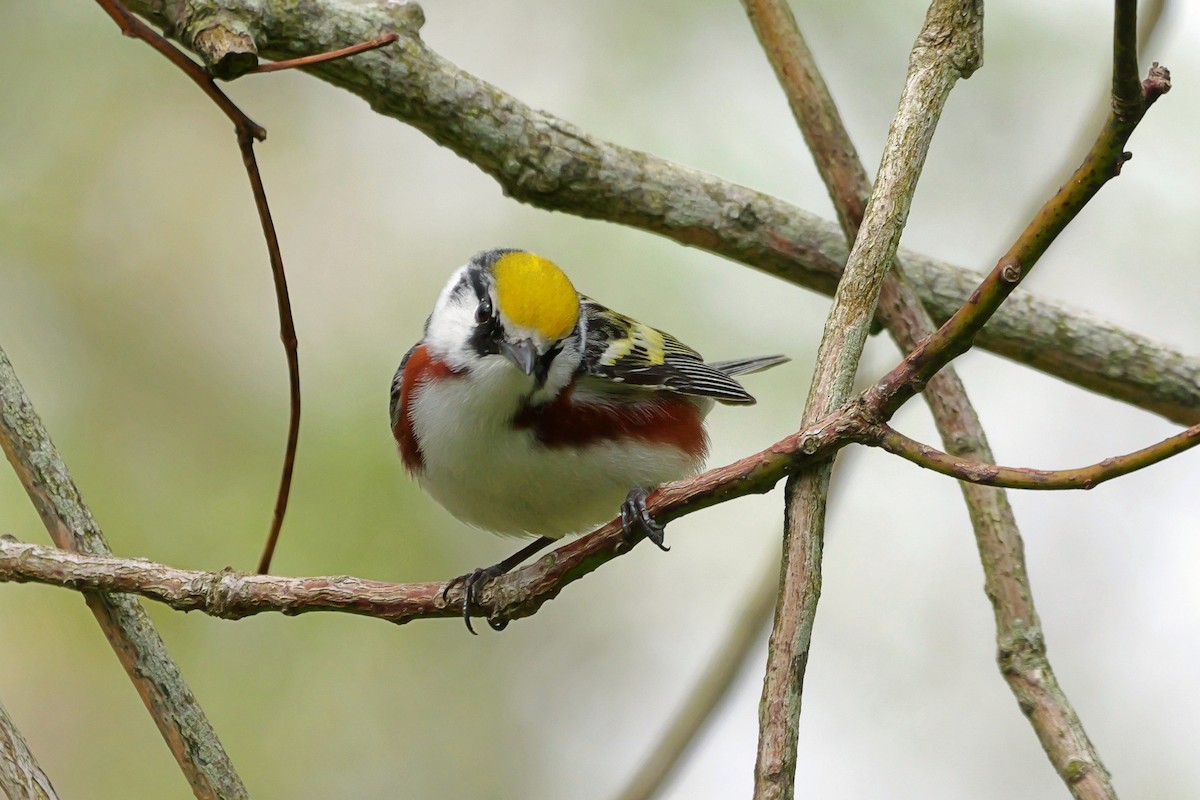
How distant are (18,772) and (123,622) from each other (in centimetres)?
45

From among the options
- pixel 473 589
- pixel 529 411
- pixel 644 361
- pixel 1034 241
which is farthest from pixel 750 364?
pixel 1034 241

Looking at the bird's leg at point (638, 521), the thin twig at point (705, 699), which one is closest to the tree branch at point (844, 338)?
the bird's leg at point (638, 521)

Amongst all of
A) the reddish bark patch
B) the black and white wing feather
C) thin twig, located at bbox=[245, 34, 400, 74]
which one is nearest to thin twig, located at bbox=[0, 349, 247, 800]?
thin twig, located at bbox=[245, 34, 400, 74]

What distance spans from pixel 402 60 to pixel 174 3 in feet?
2.02

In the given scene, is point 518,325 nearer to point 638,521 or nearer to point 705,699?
point 638,521

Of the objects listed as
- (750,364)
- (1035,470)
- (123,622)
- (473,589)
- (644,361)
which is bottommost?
(123,622)

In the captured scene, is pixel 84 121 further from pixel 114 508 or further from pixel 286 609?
pixel 286 609

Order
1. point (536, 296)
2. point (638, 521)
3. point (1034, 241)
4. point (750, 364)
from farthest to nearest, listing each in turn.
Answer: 1. point (750, 364)
2. point (536, 296)
3. point (638, 521)
4. point (1034, 241)

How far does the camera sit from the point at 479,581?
10.4 feet

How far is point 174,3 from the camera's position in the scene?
9.05 ft

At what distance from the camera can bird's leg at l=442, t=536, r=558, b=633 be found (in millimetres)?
2521

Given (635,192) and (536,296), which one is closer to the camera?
(536,296)

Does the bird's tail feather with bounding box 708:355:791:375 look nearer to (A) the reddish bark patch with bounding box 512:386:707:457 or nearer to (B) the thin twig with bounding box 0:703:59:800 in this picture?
(A) the reddish bark patch with bounding box 512:386:707:457

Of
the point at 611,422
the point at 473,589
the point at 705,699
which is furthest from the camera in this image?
the point at 705,699
